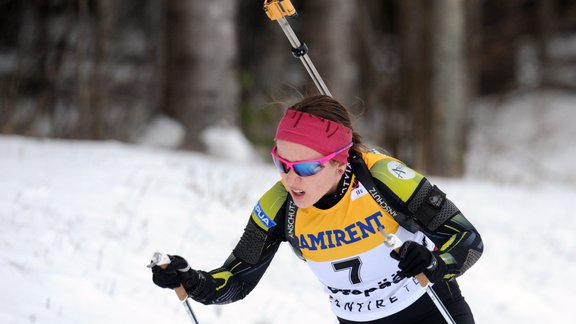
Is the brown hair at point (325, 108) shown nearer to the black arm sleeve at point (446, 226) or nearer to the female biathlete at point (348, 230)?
the female biathlete at point (348, 230)

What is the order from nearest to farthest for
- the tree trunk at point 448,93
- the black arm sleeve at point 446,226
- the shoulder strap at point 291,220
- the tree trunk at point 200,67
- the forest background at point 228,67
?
the black arm sleeve at point 446,226 < the shoulder strap at point 291,220 < the tree trunk at point 200,67 < the forest background at point 228,67 < the tree trunk at point 448,93

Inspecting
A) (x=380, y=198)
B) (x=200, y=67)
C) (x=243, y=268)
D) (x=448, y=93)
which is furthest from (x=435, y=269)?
(x=448, y=93)

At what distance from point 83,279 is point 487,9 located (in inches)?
665

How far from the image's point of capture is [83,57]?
1202 centimetres

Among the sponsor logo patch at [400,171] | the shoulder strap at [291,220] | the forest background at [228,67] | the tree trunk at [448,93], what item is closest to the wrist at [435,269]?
the sponsor logo patch at [400,171]

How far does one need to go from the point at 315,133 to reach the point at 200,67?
786cm

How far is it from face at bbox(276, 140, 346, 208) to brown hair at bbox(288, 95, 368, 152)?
194 millimetres

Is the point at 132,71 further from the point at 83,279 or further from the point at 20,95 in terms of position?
the point at 83,279

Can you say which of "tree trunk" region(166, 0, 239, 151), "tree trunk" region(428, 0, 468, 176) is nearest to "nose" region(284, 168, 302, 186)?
"tree trunk" region(166, 0, 239, 151)

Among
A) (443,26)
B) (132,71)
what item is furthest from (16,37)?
(443,26)

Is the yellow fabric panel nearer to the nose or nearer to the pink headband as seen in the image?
the pink headband

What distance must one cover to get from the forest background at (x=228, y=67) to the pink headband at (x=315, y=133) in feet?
13.4

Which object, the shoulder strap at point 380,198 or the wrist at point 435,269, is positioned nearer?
the wrist at point 435,269

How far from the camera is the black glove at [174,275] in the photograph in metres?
3.29
